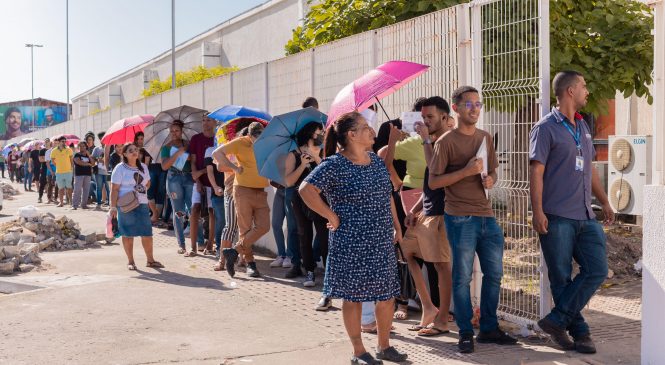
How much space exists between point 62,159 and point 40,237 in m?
8.98

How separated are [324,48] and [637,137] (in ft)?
17.2

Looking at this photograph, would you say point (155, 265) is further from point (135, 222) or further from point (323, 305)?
point (323, 305)

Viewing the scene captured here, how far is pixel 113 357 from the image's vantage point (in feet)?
20.8

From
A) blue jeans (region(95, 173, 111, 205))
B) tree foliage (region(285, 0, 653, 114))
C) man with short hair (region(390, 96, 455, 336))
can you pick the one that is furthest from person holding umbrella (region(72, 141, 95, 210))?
man with short hair (region(390, 96, 455, 336))

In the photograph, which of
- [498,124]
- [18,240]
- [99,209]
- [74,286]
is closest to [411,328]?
[498,124]

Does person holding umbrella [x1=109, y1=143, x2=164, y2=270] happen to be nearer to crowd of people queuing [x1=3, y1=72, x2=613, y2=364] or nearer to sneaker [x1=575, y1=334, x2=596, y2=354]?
crowd of people queuing [x1=3, y1=72, x2=613, y2=364]

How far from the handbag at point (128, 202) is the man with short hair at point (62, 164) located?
1185 cm

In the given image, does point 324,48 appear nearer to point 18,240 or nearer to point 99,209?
point 18,240

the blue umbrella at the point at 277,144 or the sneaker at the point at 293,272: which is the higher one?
the blue umbrella at the point at 277,144

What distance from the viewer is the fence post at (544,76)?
647 cm

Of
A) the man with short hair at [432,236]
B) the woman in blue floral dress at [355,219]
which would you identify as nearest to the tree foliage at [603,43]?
the man with short hair at [432,236]

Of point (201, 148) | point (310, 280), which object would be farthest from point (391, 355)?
point (201, 148)

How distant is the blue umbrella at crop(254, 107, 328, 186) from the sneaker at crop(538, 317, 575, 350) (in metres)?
3.66

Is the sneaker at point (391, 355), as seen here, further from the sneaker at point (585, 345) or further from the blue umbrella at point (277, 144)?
the blue umbrella at point (277, 144)
